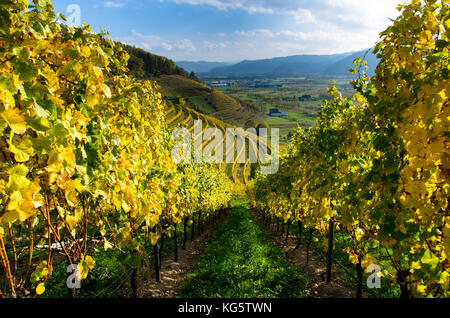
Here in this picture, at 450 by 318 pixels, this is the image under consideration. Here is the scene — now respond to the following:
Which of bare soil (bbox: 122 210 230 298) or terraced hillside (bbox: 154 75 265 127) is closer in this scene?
bare soil (bbox: 122 210 230 298)

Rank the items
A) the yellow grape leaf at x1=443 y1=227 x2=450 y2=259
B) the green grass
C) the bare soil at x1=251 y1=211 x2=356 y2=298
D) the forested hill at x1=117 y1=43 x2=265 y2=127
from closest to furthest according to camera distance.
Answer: the yellow grape leaf at x1=443 y1=227 x2=450 y2=259
the green grass
the bare soil at x1=251 y1=211 x2=356 y2=298
the forested hill at x1=117 y1=43 x2=265 y2=127

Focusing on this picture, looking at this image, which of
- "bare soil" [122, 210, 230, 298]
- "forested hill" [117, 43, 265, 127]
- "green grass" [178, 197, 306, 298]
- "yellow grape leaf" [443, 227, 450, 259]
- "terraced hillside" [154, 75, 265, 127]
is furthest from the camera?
"forested hill" [117, 43, 265, 127]

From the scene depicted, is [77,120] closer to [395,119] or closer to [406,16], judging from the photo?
[395,119]

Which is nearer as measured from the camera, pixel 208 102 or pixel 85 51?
pixel 85 51

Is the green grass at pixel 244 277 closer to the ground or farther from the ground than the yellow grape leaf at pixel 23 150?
closer to the ground

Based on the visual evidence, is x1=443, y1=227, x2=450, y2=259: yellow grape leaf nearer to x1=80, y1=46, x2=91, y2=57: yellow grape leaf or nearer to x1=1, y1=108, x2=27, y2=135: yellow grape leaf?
x1=1, y1=108, x2=27, y2=135: yellow grape leaf

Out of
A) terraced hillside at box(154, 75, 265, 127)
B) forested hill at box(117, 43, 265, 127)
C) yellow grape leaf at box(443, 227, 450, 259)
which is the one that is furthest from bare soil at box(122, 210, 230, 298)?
forested hill at box(117, 43, 265, 127)

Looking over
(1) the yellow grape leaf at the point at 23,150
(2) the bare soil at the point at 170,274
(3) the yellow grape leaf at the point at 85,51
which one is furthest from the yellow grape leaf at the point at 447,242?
(2) the bare soil at the point at 170,274

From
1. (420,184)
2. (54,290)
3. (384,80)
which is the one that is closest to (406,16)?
(384,80)

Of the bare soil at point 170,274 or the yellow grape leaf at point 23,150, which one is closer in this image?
the yellow grape leaf at point 23,150

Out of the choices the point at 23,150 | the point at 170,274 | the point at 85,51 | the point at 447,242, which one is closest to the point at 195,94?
the point at 170,274

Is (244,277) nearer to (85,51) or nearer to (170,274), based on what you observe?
(170,274)

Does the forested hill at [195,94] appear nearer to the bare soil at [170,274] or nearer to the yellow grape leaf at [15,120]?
the bare soil at [170,274]

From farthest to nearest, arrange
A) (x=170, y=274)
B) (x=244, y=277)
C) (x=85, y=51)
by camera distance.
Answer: (x=170, y=274) → (x=244, y=277) → (x=85, y=51)
